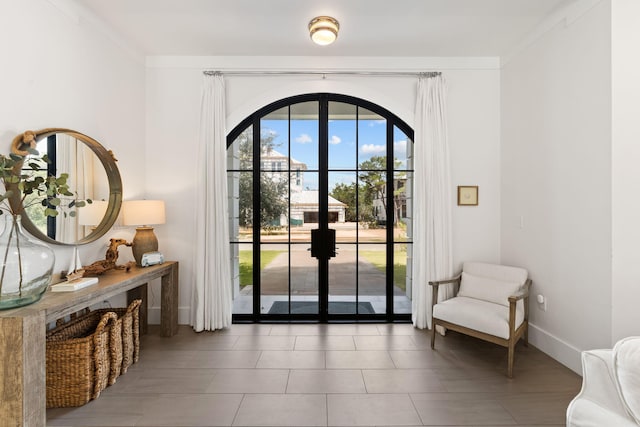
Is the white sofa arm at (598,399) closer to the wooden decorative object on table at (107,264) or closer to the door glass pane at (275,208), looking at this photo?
the door glass pane at (275,208)

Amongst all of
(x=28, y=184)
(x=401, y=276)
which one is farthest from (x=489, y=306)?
(x=28, y=184)

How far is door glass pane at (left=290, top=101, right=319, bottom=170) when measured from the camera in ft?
12.6

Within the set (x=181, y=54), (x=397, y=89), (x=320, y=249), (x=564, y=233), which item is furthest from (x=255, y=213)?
(x=564, y=233)

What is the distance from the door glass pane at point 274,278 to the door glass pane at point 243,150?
101cm

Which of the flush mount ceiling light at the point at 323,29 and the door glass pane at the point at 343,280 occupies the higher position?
the flush mount ceiling light at the point at 323,29

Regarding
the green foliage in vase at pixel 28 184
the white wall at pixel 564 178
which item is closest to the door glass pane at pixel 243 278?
the green foliage in vase at pixel 28 184

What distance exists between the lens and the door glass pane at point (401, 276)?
3889mm

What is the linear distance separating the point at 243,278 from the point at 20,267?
220 cm

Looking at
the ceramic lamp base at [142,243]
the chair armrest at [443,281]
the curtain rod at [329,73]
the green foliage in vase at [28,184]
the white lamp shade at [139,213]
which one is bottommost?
the chair armrest at [443,281]

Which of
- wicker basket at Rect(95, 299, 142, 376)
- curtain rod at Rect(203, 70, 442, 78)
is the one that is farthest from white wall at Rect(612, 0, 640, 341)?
wicker basket at Rect(95, 299, 142, 376)

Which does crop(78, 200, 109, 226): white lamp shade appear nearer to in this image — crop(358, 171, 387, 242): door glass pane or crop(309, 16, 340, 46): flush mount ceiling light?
crop(309, 16, 340, 46): flush mount ceiling light

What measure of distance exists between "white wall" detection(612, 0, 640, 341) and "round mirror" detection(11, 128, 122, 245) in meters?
3.98

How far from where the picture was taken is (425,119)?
3.65 metres

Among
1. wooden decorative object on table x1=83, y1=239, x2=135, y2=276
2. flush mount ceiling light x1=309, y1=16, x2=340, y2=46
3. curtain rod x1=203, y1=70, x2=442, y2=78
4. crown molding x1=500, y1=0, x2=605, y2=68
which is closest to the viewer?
crown molding x1=500, y1=0, x2=605, y2=68
